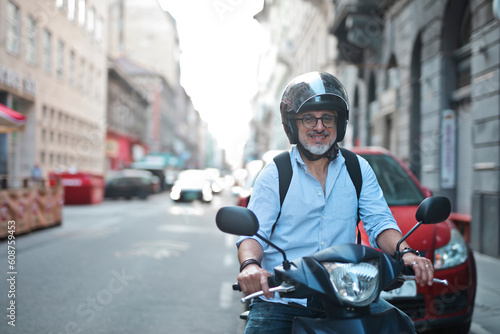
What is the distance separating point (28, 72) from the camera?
24.2 metres

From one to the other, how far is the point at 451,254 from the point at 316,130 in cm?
258

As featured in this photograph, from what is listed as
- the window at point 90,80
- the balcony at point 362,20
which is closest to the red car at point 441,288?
the balcony at point 362,20

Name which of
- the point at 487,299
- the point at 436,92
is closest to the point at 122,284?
the point at 487,299

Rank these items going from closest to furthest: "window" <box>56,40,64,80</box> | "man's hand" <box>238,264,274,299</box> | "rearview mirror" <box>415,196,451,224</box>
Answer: "man's hand" <box>238,264,274,299</box> < "rearview mirror" <box>415,196,451,224</box> < "window" <box>56,40,64,80</box>

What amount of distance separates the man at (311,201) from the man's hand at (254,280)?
14cm

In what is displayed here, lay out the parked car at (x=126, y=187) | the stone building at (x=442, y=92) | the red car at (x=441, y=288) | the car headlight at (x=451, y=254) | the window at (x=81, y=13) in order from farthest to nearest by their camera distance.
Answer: the window at (x=81, y=13), the parked car at (x=126, y=187), the stone building at (x=442, y=92), the car headlight at (x=451, y=254), the red car at (x=441, y=288)

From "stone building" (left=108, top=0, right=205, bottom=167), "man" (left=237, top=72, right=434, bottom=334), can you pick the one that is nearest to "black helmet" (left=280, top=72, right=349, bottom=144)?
"man" (left=237, top=72, right=434, bottom=334)

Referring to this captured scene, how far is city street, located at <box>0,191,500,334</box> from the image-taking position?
5.21 metres

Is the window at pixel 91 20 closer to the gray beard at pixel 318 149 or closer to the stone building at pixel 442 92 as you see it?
the stone building at pixel 442 92

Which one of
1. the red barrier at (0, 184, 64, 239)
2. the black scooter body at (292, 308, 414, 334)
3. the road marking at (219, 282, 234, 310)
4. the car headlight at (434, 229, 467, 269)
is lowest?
the road marking at (219, 282, 234, 310)

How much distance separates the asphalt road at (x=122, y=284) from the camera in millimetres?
5223

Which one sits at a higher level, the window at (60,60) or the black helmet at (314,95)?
the window at (60,60)

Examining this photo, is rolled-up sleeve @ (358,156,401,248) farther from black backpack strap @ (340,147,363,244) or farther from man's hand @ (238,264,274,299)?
man's hand @ (238,264,274,299)

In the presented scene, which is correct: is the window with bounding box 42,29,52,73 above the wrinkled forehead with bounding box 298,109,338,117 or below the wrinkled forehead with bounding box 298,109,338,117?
above
